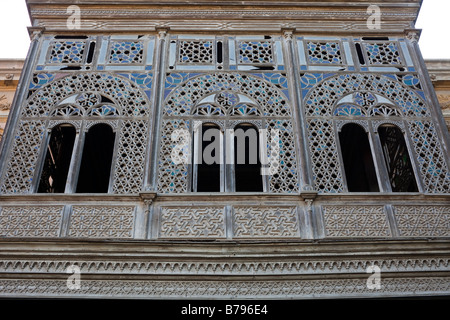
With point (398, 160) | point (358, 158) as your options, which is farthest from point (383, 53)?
point (358, 158)

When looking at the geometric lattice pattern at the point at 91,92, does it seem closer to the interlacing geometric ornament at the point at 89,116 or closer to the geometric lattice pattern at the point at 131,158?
the interlacing geometric ornament at the point at 89,116

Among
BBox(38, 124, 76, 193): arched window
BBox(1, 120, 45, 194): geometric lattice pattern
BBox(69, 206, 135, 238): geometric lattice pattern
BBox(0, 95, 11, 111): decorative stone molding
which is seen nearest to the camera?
BBox(69, 206, 135, 238): geometric lattice pattern

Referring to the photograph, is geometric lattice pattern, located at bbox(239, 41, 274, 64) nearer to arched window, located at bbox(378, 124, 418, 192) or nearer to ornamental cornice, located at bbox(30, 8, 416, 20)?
ornamental cornice, located at bbox(30, 8, 416, 20)

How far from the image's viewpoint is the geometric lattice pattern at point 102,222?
7125mm

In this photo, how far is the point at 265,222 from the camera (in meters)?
7.28

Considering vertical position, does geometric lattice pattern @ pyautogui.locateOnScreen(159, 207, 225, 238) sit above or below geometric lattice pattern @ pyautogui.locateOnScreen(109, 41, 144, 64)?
below

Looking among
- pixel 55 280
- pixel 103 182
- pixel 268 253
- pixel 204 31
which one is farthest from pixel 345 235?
pixel 103 182

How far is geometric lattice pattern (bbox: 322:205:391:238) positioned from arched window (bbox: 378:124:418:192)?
188 cm

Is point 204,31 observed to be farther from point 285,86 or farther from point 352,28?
point 352,28

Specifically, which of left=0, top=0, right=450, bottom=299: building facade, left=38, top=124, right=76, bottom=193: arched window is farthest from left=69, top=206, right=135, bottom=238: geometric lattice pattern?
left=38, top=124, right=76, bottom=193: arched window

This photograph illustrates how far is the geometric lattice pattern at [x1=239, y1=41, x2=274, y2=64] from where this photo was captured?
356 inches

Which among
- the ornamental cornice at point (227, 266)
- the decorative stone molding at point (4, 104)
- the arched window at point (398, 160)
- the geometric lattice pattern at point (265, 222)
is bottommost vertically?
the ornamental cornice at point (227, 266)

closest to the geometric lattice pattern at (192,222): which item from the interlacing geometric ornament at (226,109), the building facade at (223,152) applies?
the building facade at (223,152)

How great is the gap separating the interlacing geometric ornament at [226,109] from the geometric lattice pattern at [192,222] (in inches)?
19.9
